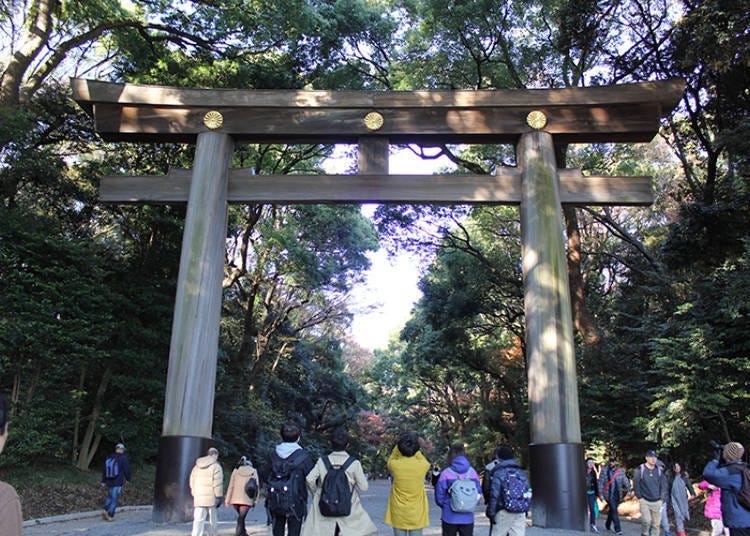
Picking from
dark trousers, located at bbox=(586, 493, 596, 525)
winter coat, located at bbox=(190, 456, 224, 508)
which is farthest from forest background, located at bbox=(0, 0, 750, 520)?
winter coat, located at bbox=(190, 456, 224, 508)

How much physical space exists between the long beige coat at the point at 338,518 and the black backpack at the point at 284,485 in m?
0.18

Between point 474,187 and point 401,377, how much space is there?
94.8ft

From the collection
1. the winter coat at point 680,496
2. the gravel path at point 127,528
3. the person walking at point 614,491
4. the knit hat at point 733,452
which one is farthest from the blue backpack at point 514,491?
the person walking at point 614,491

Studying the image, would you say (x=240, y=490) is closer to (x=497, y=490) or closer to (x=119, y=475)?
(x=497, y=490)

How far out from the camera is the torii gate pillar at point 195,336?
7.77 meters

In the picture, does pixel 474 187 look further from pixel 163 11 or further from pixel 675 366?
pixel 163 11

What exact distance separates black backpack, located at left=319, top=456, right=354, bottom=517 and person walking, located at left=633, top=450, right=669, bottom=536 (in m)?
5.10

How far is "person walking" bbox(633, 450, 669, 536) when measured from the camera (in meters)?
8.02

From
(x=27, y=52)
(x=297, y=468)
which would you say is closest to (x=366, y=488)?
(x=297, y=468)

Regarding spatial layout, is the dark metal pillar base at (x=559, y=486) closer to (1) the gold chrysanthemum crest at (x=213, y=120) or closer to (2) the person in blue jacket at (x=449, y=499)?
(2) the person in blue jacket at (x=449, y=499)

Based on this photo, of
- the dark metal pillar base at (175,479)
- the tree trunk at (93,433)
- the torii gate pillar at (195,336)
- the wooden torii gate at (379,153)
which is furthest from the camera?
the tree trunk at (93,433)

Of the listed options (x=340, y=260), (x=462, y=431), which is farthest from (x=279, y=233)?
(x=462, y=431)

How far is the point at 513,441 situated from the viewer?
2384cm

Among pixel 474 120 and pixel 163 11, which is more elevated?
pixel 163 11
